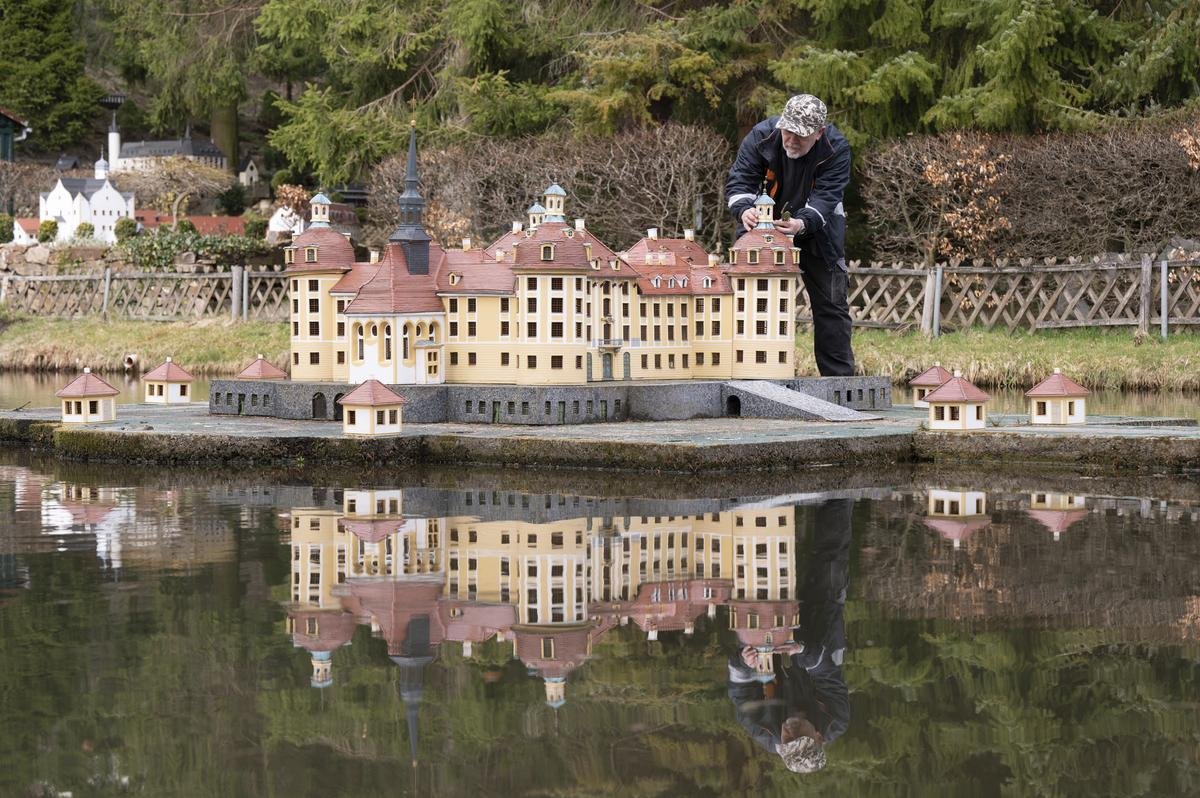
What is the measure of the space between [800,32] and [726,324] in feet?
73.1

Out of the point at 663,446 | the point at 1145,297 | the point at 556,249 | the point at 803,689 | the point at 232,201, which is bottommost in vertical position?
the point at 803,689

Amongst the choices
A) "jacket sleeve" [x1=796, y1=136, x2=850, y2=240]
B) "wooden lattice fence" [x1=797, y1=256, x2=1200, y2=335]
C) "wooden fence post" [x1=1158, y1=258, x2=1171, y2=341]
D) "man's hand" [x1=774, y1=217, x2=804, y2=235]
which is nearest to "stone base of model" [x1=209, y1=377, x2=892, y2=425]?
"man's hand" [x1=774, y1=217, x2=804, y2=235]

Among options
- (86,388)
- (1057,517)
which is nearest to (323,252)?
(86,388)

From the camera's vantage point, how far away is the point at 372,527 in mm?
16000

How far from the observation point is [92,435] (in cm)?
2264

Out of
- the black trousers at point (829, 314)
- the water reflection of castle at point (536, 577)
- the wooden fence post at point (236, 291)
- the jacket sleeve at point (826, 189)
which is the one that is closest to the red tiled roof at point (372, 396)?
the water reflection of castle at point (536, 577)

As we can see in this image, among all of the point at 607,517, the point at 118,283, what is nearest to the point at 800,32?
the point at 118,283

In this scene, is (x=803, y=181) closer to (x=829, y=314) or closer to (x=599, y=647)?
(x=829, y=314)

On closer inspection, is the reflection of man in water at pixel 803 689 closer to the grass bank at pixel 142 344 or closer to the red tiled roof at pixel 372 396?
the red tiled roof at pixel 372 396

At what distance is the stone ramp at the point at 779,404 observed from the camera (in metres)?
23.9

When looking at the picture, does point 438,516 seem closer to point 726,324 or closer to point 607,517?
point 607,517

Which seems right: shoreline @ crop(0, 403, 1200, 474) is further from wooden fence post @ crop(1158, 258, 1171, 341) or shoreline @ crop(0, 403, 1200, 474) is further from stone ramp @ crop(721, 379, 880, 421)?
wooden fence post @ crop(1158, 258, 1171, 341)

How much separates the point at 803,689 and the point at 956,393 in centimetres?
1237

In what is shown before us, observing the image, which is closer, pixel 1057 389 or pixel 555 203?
pixel 1057 389
